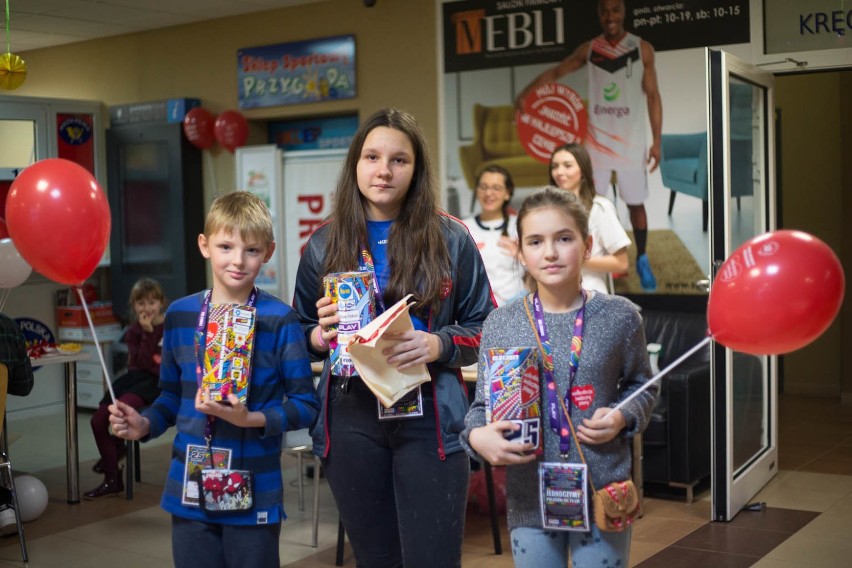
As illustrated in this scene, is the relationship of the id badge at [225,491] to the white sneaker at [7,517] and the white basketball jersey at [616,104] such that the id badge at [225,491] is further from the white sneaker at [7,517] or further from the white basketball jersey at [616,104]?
the white basketball jersey at [616,104]

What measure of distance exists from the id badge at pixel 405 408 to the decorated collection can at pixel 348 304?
0.33ft

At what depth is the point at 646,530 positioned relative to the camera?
448 cm

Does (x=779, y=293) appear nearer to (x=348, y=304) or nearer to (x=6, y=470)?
(x=348, y=304)

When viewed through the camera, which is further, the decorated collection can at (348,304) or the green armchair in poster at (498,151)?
the green armchair in poster at (498,151)

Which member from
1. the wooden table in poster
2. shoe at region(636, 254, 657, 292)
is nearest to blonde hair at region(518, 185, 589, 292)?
the wooden table in poster

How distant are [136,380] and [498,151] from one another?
8.84 ft

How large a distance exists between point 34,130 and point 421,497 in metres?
7.07

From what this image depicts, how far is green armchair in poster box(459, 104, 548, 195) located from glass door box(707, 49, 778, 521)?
63.7 inches

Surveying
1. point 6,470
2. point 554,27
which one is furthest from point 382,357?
point 554,27

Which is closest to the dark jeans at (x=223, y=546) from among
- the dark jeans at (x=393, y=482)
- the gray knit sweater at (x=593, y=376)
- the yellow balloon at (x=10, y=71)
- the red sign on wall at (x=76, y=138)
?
the dark jeans at (x=393, y=482)

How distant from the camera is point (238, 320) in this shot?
2.09 m

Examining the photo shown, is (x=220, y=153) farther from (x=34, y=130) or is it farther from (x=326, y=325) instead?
(x=326, y=325)

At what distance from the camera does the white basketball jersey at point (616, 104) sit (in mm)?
5977

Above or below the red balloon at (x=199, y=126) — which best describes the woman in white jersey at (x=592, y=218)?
below
